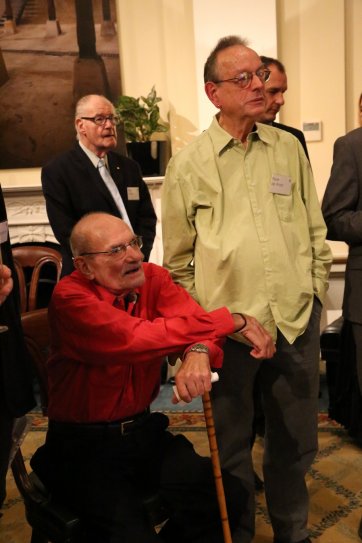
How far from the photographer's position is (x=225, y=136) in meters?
1.99

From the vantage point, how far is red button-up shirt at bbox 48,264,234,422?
1734 millimetres

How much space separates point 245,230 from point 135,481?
802mm

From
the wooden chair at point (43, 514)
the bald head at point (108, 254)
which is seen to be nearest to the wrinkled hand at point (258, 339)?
the bald head at point (108, 254)

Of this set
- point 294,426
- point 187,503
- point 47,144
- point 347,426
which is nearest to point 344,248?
point 347,426

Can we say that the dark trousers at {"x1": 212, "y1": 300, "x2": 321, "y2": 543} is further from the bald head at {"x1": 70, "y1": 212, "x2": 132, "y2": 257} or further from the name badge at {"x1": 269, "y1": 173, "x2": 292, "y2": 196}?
the bald head at {"x1": 70, "y1": 212, "x2": 132, "y2": 257}

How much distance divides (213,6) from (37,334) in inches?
108

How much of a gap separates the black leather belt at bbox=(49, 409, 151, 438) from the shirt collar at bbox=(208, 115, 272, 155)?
2.86 feet

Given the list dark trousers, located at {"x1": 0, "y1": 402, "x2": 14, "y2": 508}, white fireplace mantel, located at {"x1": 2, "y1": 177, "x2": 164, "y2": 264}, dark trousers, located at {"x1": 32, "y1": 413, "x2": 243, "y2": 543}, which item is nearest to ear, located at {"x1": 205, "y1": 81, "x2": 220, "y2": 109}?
dark trousers, located at {"x1": 32, "y1": 413, "x2": 243, "y2": 543}

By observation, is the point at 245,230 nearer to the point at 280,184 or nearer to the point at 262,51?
the point at 280,184

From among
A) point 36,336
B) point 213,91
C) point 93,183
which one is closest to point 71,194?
point 93,183

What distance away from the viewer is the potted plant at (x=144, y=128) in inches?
177

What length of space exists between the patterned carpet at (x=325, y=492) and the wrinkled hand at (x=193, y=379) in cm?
85

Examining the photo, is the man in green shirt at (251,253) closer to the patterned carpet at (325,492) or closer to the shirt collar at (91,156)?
the patterned carpet at (325,492)

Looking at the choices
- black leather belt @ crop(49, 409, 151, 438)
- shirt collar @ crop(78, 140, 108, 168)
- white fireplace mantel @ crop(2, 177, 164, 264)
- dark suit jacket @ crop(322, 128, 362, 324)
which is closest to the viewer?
→ black leather belt @ crop(49, 409, 151, 438)
